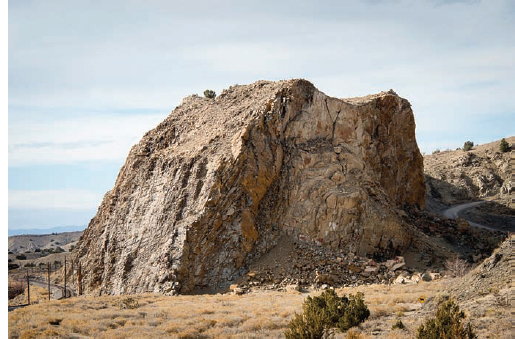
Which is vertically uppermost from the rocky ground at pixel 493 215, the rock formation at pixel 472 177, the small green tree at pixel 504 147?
the small green tree at pixel 504 147

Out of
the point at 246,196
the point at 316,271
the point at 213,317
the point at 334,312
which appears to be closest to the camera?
the point at 334,312

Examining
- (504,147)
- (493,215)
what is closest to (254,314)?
(493,215)

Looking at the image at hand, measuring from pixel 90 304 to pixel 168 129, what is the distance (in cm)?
2108

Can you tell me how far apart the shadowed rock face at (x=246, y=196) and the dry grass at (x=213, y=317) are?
5359mm

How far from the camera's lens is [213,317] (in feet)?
71.2

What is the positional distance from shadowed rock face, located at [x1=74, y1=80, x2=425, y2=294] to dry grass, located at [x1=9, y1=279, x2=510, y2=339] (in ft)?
17.6

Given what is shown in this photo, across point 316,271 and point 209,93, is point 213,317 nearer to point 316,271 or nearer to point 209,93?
point 316,271

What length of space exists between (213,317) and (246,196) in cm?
1333

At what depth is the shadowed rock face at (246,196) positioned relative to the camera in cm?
3256

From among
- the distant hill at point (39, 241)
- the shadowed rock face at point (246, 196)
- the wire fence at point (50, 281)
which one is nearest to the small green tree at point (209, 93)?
the shadowed rock face at point (246, 196)

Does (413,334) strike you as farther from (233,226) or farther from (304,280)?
(233,226)

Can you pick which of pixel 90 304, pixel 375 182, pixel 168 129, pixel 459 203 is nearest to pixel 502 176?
pixel 459 203

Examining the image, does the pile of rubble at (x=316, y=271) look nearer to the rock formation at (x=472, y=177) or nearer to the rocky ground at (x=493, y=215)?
the rocky ground at (x=493, y=215)

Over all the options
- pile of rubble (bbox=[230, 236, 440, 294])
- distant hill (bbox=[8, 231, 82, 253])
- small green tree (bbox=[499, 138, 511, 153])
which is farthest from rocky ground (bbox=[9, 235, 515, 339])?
distant hill (bbox=[8, 231, 82, 253])
